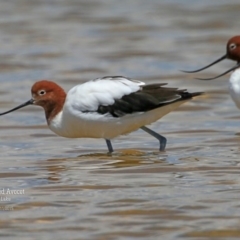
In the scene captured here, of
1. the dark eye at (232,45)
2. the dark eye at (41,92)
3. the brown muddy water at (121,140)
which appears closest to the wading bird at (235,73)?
the dark eye at (232,45)

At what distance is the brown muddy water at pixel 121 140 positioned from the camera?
589cm

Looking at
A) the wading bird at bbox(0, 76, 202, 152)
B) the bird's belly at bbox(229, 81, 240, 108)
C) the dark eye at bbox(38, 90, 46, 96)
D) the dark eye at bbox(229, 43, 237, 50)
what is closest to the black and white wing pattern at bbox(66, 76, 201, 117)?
the wading bird at bbox(0, 76, 202, 152)

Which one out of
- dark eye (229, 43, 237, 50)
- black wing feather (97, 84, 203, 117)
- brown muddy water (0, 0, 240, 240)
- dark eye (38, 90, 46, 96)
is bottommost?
brown muddy water (0, 0, 240, 240)

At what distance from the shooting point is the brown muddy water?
5.89m

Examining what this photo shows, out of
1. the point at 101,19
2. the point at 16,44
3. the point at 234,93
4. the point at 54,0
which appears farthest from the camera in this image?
the point at 54,0

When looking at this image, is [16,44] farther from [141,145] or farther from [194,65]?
[141,145]

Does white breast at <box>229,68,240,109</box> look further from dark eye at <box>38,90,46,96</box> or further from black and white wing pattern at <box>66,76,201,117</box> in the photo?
dark eye at <box>38,90,46,96</box>

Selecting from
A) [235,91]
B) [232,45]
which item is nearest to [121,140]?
[235,91]

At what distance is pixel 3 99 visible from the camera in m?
11.3

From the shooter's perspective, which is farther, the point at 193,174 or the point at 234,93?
the point at 234,93

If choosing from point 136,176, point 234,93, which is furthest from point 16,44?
point 136,176

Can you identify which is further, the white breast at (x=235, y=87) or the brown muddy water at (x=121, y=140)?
the white breast at (x=235, y=87)

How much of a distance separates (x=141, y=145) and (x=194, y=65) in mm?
4591

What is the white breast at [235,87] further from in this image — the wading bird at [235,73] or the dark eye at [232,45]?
the dark eye at [232,45]
